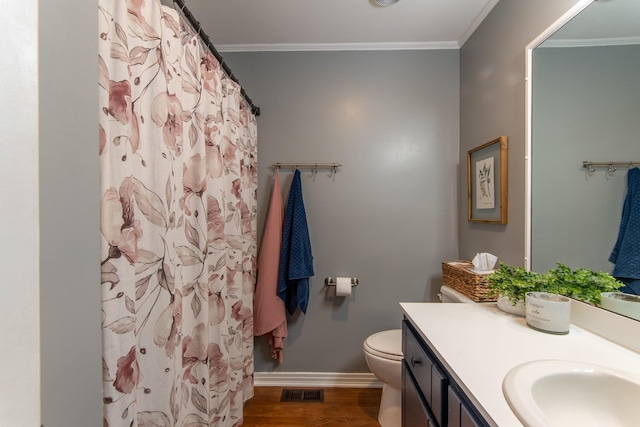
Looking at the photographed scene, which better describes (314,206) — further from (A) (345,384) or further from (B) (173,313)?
(A) (345,384)

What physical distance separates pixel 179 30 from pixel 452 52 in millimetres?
1794

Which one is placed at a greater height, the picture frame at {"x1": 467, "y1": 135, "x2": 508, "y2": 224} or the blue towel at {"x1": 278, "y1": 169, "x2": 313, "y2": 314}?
the picture frame at {"x1": 467, "y1": 135, "x2": 508, "y2": 224}

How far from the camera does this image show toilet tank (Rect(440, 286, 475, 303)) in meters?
1.34

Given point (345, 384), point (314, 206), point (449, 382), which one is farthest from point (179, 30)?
point (345, 384)

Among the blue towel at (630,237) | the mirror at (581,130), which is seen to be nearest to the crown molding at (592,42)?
the mirror at (581,130)

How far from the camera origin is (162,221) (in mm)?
814

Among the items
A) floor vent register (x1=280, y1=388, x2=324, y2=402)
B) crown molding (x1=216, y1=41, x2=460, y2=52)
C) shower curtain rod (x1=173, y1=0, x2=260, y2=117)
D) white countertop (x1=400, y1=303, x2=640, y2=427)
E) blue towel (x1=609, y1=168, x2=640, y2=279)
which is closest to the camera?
white countertop (x1=400, y1=303, x2=640, y2=427)

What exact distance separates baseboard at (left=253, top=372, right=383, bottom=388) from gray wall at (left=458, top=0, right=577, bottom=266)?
113 centimetres

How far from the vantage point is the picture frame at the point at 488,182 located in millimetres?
1351

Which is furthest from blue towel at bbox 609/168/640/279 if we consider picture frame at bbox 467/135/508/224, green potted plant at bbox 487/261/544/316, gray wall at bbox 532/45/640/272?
picture frame at bbox 467/135/508/224

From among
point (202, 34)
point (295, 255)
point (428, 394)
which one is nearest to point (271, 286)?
point (295, 255)

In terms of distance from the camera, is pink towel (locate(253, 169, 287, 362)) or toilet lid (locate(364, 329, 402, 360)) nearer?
toilet lid (locate(364, 329, 402, 360))

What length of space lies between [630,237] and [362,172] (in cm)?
131

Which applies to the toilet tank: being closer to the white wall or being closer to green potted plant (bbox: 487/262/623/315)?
green potted plant (bbox: 487/262/623/315)
